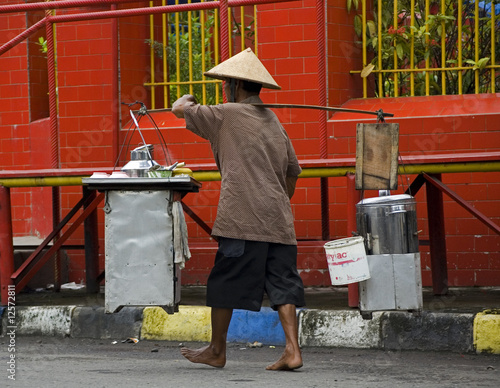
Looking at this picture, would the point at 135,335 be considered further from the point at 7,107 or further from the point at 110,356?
the point at 7,107

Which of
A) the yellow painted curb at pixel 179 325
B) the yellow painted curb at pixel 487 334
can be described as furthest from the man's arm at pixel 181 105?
the yellow painted curb at pixel 487 334

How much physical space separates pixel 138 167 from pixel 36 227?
373cm

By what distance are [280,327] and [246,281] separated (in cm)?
112

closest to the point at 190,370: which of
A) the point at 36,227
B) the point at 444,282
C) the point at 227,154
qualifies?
the point at 227,154

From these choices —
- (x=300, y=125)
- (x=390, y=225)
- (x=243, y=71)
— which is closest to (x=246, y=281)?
(x=390, y=225)

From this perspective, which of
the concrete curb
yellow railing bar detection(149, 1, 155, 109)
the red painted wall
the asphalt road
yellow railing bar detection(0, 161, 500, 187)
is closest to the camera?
the asphalt road

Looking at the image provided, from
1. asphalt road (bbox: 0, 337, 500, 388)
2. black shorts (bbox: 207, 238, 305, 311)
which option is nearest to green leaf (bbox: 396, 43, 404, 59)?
asphalt road (bbox: 0, 337, 500, 388)

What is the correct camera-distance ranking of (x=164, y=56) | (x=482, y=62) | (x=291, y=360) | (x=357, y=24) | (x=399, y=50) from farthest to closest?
(x=164, y=56) → (x=357, y=24) → (x=399, y=50) → (x=482, y=62) → (x=291, y=360)

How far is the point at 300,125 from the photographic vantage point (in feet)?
24.5

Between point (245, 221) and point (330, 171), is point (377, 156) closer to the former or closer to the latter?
point (330, 171)

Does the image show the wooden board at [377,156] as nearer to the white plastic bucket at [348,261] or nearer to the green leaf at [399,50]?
the white plastic bucket at [348,261]

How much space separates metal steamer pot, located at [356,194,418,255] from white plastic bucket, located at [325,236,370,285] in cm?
10

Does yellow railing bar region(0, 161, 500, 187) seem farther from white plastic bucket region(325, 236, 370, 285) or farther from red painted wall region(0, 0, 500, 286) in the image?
red painted wall region(0, 0, 500, 286)

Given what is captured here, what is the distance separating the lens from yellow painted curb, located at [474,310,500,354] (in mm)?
5445
